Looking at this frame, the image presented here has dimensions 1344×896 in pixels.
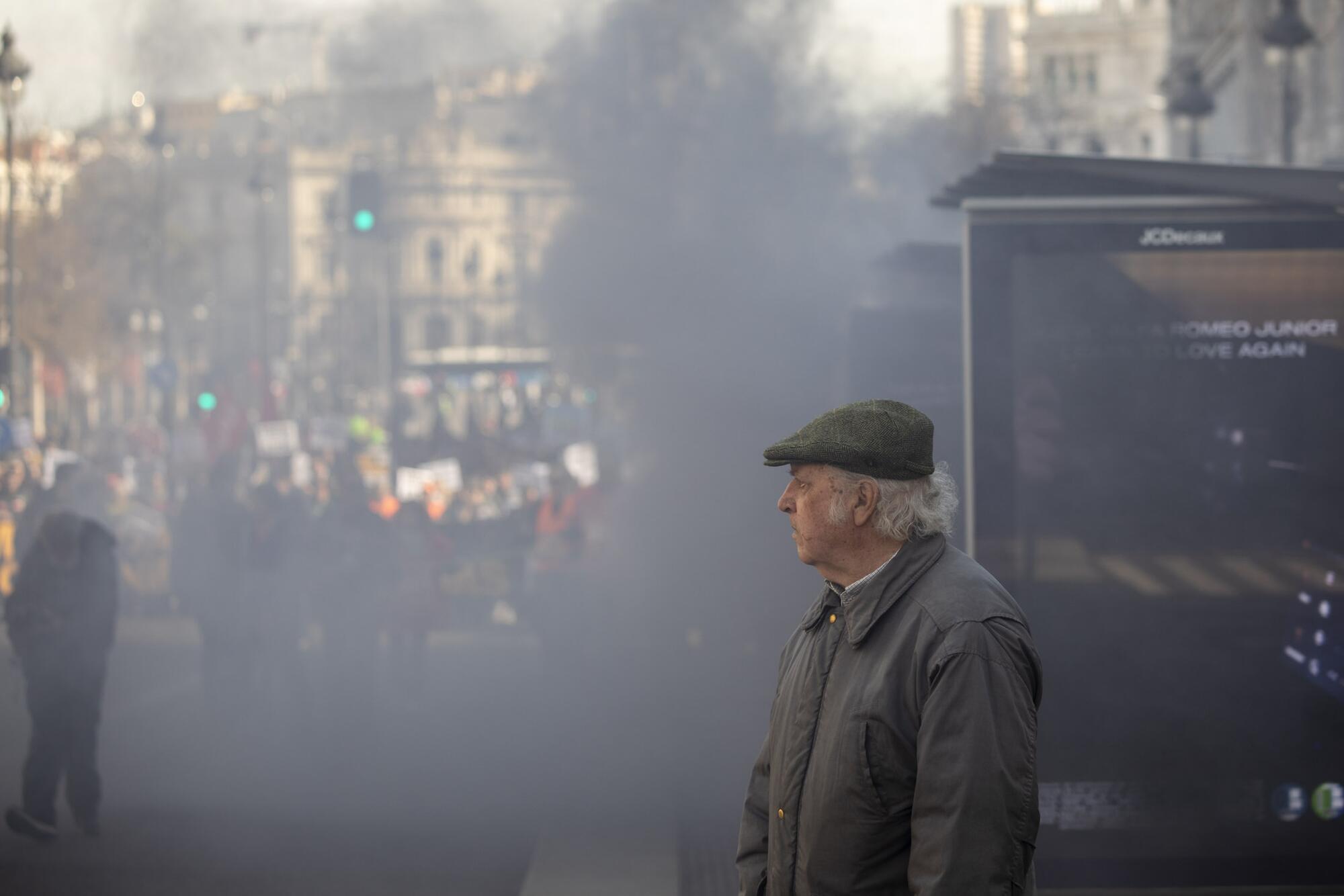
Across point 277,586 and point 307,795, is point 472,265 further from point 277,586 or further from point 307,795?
point 307,795

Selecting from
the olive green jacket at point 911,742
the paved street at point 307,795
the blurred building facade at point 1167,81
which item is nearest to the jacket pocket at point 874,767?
the olive green jacket at point 911,742

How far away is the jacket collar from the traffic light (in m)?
11.6

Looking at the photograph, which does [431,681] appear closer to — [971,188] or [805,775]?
[971,188]

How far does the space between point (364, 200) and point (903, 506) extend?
1171cm

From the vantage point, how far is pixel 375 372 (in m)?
65.8

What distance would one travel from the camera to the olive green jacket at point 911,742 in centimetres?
226

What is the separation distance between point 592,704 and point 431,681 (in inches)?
57.9

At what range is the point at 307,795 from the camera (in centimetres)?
750

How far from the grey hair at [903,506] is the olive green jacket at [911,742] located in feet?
0.10

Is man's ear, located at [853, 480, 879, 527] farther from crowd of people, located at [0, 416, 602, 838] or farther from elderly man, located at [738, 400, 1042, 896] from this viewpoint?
crowd of people, located at [0, 416, 602, 838]

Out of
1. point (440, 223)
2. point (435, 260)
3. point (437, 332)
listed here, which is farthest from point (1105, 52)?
point (440, 223)

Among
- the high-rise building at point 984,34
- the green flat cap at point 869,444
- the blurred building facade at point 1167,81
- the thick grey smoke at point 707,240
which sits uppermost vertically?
the high-rise building at point 984,34

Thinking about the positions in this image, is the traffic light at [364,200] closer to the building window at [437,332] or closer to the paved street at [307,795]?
the paved street at [307,795]

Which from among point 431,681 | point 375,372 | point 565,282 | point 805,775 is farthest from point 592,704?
point 375,372
